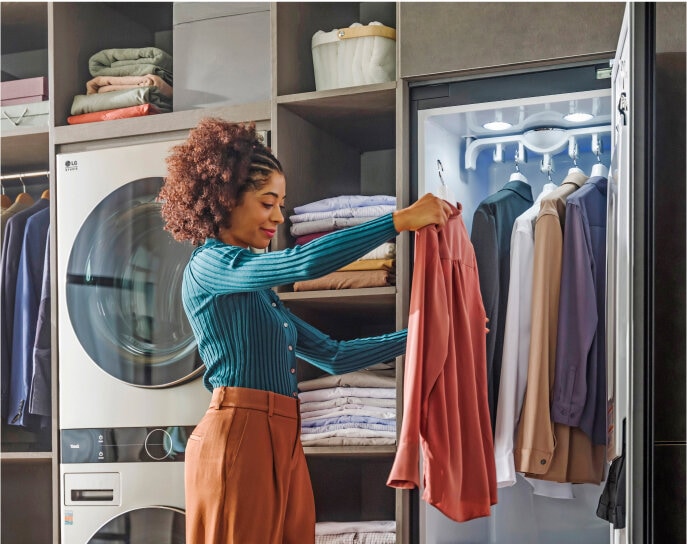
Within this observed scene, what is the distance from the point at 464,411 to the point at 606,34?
3.22 feet

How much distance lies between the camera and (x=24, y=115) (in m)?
3.09

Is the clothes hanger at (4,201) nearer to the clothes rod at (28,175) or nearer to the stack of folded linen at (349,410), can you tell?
the clothes rod at (28,175)

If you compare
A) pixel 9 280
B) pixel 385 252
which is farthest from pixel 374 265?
pixel 9 280

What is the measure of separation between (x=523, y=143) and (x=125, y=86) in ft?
4.21

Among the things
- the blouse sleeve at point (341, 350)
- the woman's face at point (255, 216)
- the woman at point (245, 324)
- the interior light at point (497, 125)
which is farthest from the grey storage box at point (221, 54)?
the blouse sleeve at point (341, 350)

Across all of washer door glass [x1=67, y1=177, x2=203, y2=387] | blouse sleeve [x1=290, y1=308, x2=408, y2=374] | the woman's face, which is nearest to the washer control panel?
washer door glass [x1=67, y1=177, x2=203, y2=387]

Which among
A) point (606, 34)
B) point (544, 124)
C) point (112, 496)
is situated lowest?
point (112, 496)

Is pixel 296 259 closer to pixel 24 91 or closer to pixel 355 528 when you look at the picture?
pixel 355 528

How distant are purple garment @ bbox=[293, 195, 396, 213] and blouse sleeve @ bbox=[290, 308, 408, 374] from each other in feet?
1.21

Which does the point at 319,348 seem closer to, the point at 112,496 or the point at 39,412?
the point at 112,496

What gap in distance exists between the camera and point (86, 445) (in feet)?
9.16

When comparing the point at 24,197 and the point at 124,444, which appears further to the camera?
the point at 24,197

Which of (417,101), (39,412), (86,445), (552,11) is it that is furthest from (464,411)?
→ (39,412)

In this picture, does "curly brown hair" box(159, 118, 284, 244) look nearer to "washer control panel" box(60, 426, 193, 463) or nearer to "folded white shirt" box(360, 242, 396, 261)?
"folded white shirt" box(360, 242, 396, 261)
